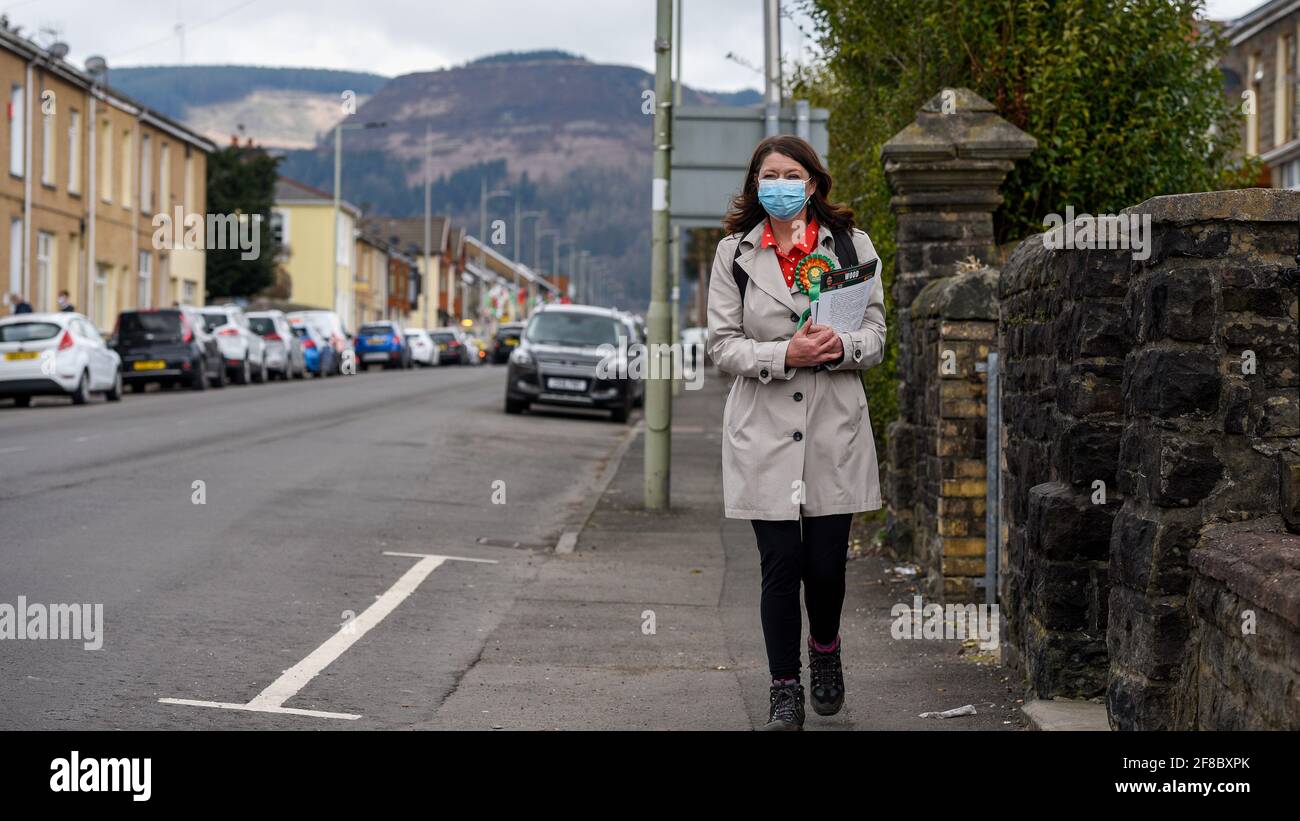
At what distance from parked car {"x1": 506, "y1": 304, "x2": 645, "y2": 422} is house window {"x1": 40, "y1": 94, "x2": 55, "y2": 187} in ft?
62.1

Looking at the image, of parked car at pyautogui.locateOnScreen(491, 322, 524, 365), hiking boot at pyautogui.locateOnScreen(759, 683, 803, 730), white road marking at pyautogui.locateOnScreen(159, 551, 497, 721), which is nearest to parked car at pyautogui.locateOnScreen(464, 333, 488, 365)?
parked car at pyautogui.locateOnScreen(491, 322, 524, 365)

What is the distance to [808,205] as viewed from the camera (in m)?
6.25

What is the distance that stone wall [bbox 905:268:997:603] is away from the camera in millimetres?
9117

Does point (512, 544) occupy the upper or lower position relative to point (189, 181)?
lower

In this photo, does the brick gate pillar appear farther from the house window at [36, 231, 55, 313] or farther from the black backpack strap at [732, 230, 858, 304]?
the house window at [36, 231, 55, 313]

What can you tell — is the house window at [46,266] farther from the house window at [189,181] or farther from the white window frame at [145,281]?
the house window at [189,181]

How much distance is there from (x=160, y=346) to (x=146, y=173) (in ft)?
58.2

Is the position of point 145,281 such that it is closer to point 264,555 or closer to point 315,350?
point 315,350

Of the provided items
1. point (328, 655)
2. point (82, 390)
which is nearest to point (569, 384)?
point (82, 390)

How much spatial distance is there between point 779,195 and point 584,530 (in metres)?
7.54

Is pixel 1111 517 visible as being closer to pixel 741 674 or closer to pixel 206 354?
pixel 741 674

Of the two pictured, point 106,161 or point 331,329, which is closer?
point 106,161

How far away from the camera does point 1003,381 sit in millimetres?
7672

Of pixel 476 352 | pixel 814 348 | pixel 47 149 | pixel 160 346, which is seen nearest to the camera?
pixel 814 348
